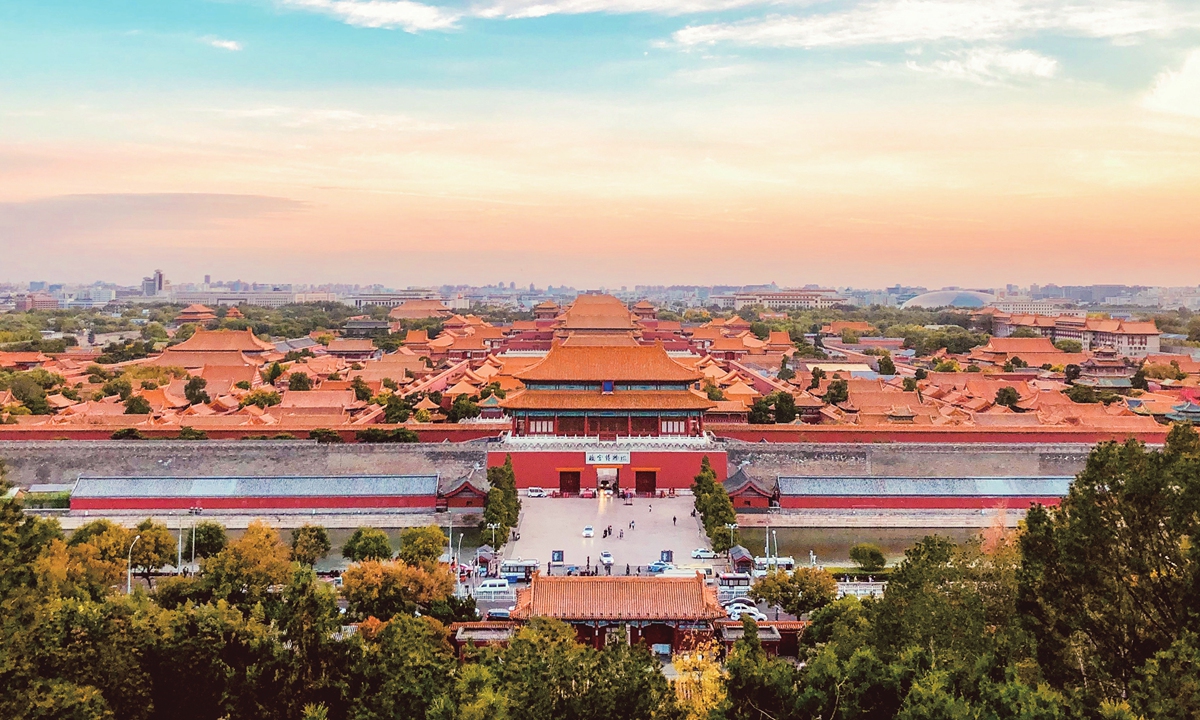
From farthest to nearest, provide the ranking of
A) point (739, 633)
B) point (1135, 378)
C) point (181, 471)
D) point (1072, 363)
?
point (1072, 363) < point (1135, 378) < point (181, 471) < point (739, 633)

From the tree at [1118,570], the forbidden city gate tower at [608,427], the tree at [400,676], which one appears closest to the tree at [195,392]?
the forbidden city gate tower at [608,427]

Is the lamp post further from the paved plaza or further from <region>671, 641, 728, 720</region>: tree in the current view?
<region>671, 641, 728, 720</region>: tree

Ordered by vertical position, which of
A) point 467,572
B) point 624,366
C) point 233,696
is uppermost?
point 624,366

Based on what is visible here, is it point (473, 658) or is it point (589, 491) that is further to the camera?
point (589, 491)

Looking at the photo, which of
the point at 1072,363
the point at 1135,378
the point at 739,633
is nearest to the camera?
the point at 739,633

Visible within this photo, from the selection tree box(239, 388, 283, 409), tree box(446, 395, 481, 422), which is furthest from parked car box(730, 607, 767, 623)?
tree box(239, 388, 283, 409)

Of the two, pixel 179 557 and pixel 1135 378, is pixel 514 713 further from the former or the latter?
pixel 1135 378

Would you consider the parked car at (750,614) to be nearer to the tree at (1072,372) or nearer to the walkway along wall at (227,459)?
the walkway along wall at (227,459)

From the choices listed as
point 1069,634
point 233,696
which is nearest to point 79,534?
point 233,696

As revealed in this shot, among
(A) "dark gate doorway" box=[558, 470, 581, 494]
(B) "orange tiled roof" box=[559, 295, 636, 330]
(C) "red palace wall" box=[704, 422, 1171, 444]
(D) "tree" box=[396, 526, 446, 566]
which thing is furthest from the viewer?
(B) "orange tiled roof" box=[559, 295, 636, 330]
